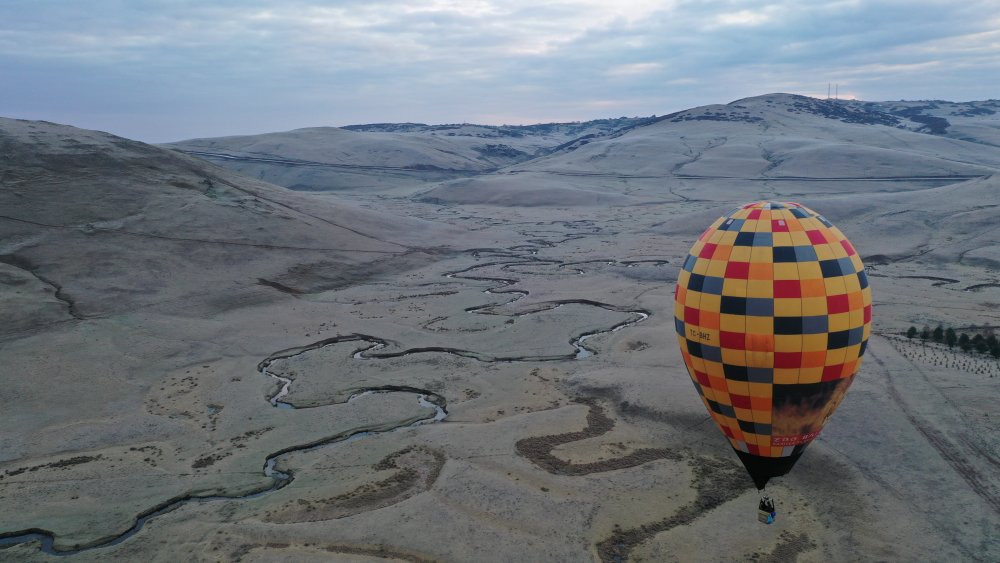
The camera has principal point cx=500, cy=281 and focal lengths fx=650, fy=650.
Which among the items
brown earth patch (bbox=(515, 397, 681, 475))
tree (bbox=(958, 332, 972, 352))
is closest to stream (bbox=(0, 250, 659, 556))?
brown earth patch (bbox=(515, 397, 681, 475))

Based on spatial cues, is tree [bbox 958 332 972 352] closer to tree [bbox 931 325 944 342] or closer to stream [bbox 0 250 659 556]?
tree [bbox 931 325 944 342]

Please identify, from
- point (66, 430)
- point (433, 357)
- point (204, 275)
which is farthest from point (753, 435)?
point (204, 275)

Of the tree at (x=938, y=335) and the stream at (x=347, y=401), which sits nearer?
the stream at (x=347, y=401)

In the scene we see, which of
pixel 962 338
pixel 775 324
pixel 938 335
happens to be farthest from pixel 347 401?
pixel 962 338

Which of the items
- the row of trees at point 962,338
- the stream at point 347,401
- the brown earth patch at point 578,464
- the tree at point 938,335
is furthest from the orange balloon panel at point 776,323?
the tree at point 938,335

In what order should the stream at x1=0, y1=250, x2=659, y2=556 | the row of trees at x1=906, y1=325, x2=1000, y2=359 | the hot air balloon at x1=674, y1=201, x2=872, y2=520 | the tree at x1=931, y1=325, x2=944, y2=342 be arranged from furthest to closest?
the tree at x1=931, y1=325, x2=944, y2=342 → the row of trees at x1=906, y1=325, x2=1000, y2=359 → the stream at x1=0, y1=250, x2=659, y2=556 → the hot air balloon at x1=674, y1=201, x2=872, y2=520

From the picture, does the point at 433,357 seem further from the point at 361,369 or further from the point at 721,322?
the point at 721,322

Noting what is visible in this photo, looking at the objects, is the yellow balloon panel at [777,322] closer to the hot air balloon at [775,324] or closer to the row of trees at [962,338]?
the hot air balloon at [775,324]
